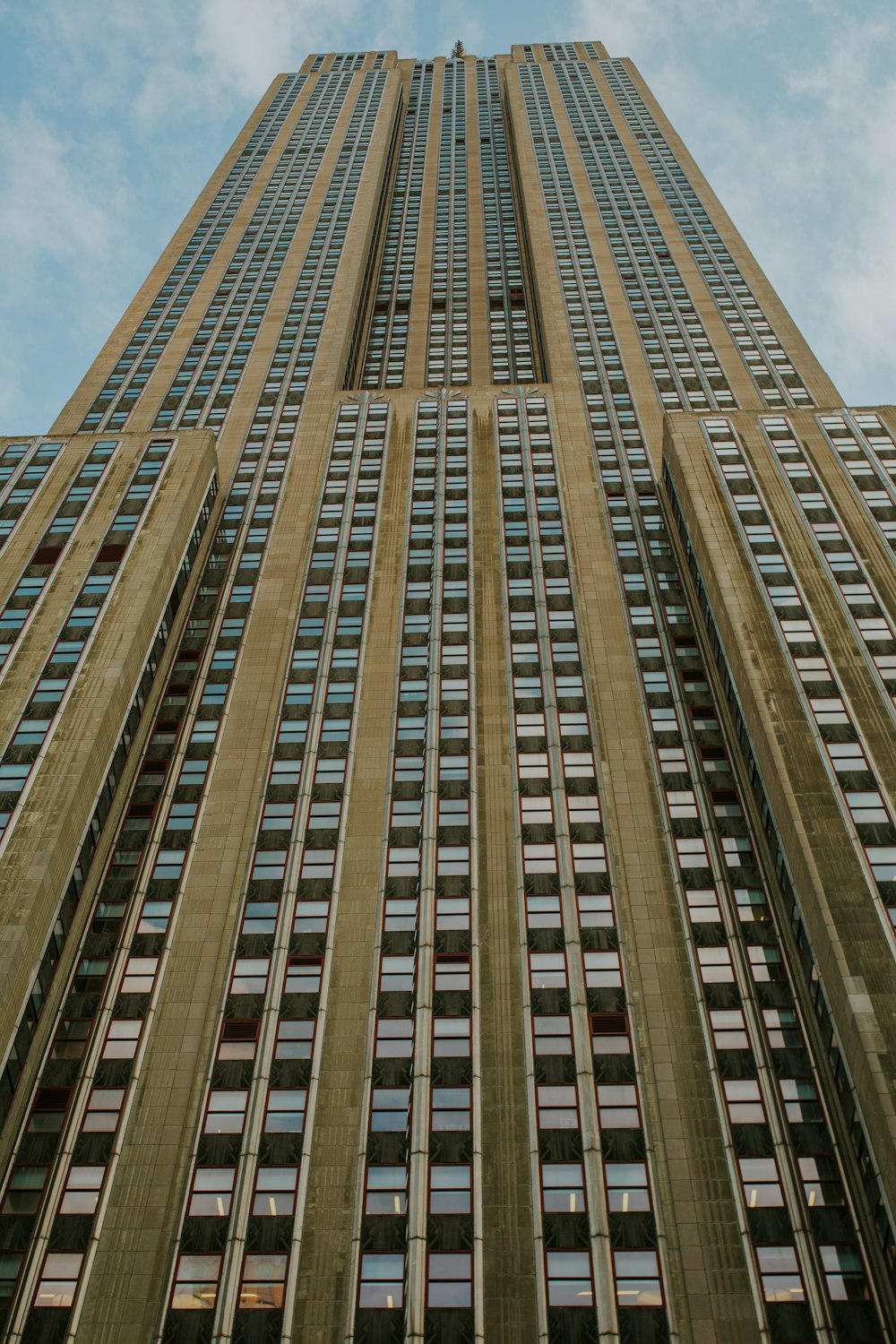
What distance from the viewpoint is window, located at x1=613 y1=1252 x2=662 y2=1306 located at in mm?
41688

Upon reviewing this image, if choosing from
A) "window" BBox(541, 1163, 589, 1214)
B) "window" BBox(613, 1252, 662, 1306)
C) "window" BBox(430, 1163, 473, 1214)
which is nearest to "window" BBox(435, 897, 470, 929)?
"window" BBox(430, 1163, 473, 1214)

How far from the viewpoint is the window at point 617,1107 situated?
154 feet

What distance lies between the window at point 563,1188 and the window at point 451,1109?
148 inches

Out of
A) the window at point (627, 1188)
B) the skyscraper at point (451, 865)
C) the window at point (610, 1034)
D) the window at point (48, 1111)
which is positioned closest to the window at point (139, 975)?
the skyscraper at point (451, 865)

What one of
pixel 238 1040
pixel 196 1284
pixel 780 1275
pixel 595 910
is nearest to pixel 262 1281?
pixel 196 1284

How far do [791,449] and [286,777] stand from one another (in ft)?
142

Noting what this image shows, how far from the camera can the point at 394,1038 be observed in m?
50.0

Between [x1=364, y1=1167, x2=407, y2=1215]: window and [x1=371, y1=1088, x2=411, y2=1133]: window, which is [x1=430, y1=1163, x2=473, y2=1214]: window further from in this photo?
[x1=371, y1=1088, x2=411, y2=1133]: window

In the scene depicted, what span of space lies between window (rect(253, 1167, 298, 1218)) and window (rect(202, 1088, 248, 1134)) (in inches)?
89.9

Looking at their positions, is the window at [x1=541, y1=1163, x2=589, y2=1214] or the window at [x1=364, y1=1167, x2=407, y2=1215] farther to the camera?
the window at [x1=364, y1=1167, x2=407, y2=1215]

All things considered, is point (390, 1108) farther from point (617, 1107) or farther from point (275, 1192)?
point (617, 1107)

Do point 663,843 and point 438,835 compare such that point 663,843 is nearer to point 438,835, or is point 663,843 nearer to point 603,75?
point 438,835

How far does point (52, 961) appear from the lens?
52.1 meters

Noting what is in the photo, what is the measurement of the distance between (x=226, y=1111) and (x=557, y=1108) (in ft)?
44.8
